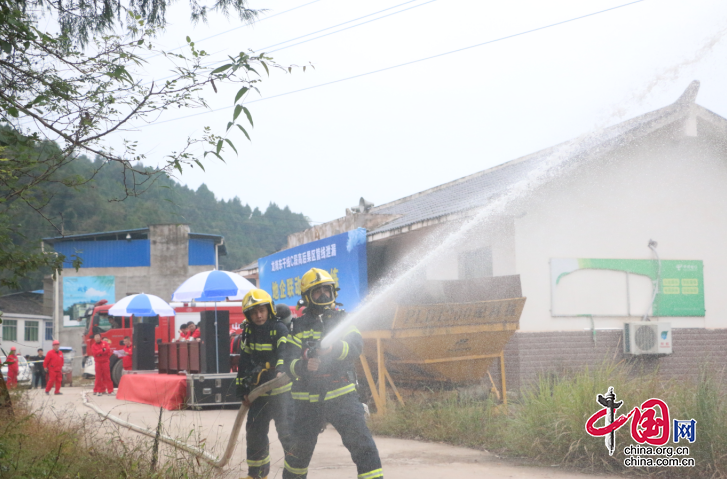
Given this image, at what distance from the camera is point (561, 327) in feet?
39.8

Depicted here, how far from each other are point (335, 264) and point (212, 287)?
11.2 feet

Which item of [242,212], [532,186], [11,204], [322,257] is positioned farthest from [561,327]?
[242,212]

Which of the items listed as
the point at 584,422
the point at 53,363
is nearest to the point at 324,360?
the point at 584,422

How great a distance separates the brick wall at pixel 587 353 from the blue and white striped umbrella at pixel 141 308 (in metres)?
12.2

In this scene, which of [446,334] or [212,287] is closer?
[446,334]

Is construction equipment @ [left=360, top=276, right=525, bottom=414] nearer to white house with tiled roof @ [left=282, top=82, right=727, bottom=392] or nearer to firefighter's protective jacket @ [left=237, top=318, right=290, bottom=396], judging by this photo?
white house with tiled roof @ [left=282, top=82, right=727, bottom=392]

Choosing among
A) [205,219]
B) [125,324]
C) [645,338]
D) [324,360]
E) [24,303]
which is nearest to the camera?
[324,360]

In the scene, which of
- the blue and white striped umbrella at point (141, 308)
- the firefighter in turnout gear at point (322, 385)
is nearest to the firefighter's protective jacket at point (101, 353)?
the blue and white striped umbrella at point (141, 308)

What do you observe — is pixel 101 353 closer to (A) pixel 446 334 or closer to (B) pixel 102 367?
(B) pixel 102 367

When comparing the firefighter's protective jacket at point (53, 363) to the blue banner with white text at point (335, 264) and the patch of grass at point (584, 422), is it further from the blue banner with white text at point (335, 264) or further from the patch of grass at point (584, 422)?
the patch of grass at point (584, 422)

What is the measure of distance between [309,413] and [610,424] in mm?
3222

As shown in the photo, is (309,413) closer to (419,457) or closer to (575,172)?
(419,457)

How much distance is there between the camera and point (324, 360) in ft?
17.6

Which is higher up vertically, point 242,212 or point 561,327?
point 242,212
